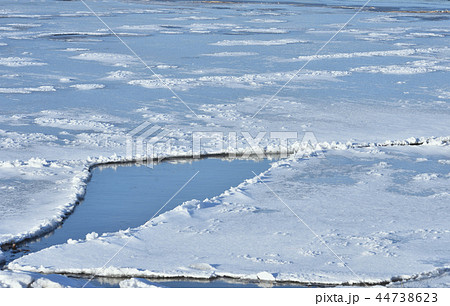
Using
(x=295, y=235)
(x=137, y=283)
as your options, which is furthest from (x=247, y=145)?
(x=137, y=283)

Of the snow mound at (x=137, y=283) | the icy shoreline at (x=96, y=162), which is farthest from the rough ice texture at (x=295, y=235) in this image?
the icy shoreline at (x=96, y=162)

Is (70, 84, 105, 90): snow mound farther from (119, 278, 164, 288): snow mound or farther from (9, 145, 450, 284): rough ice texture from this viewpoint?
(119, 278, 164, 288): snow mound

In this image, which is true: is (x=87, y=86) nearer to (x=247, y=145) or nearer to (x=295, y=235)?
(x=247, y=145)

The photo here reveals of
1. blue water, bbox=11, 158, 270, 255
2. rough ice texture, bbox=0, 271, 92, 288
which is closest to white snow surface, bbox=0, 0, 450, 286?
rough ice texture, bbox=0, 271, 92, 288

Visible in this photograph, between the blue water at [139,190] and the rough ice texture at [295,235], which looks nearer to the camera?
the rough ice texture at [295,235]

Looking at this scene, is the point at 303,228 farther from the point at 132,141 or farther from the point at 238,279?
the point at 132,141

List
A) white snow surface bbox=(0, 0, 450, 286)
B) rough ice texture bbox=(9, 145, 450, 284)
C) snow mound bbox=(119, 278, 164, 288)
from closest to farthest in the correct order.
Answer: snow mound bbox=(119, 278, 164, 288), rough ice texture bbox=(9, 145, 450, 284), white snow surface bbox=(0, 0, 450, 286)

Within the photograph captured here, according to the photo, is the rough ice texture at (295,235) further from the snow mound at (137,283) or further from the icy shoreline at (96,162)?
the icy shoreline at (96,162)

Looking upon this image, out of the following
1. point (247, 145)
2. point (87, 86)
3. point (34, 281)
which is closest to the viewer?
point (34, 281)

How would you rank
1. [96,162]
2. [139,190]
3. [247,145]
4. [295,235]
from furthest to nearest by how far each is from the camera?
[247,145] < [96,162] < [139,190] < [295,235]

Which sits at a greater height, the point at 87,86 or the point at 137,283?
the point at 87,86
